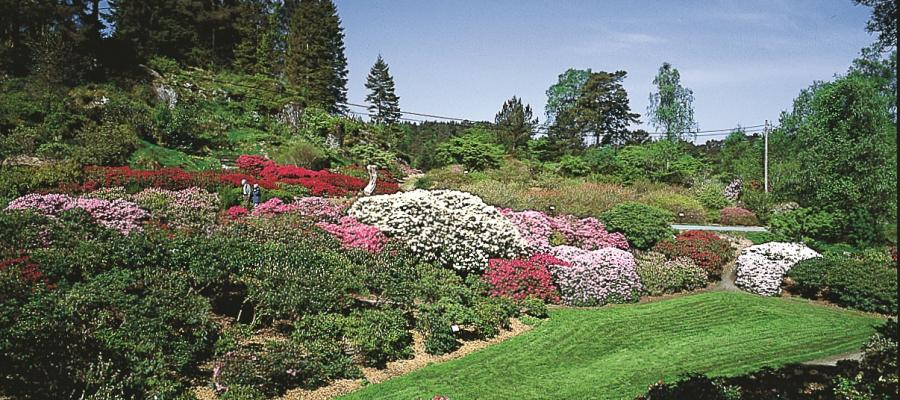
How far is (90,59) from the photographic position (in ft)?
82.8

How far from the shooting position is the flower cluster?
2823 cm

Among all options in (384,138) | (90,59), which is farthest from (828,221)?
(90,59)

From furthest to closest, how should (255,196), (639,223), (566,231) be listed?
(639,223) → (566,231) → (255,196)

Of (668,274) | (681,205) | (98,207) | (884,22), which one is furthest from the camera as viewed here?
(681,205)

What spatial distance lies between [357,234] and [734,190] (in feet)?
83.6

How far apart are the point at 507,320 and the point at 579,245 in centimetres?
545

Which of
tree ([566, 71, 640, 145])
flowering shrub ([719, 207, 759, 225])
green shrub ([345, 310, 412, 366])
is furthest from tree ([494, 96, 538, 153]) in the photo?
green shrub ([345, 310, 412, 366])

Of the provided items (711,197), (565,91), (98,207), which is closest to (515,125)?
(565,91)

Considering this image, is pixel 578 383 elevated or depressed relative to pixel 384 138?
depressed

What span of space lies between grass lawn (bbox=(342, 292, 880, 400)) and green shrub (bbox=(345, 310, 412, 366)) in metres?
0.52

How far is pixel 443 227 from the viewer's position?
11250mm

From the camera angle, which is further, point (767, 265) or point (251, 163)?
point (251, 163)

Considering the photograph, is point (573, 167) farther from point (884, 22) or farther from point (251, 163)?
point (884, 22)

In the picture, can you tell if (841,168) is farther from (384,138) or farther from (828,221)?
(384,138)
